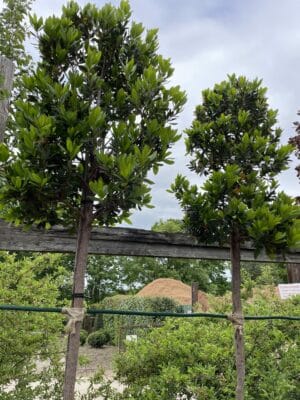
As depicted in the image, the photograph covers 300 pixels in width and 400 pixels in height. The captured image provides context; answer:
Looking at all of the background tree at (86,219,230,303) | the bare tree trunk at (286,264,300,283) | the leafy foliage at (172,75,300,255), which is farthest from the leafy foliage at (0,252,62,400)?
the background tree at (86,219,230,303)

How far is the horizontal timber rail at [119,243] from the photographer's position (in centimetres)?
193

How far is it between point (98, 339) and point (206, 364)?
889cm

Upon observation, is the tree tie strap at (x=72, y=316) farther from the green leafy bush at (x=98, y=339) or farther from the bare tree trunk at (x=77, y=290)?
the green leafy bush at (x=98, y=339)

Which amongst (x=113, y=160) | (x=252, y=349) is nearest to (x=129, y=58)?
(x=113, y=160)

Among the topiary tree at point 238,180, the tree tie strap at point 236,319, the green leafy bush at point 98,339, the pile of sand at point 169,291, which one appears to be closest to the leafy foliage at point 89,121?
the topiary tree at point 238,180

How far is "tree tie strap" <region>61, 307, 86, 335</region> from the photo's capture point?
1.44 m

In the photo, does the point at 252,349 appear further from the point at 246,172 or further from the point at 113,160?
the point at 113,160

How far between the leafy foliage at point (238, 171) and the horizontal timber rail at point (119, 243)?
1.02 ft

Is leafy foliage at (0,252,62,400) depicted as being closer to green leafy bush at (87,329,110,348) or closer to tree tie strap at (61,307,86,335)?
tree tie strap at (61,307,86,335)

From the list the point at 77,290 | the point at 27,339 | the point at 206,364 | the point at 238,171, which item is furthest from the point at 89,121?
the point at 206,364

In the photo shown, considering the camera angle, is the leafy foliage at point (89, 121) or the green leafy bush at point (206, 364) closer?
the leafy foliage at point (89, 121)

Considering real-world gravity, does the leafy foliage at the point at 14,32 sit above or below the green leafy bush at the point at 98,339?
above

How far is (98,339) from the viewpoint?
10.7 m

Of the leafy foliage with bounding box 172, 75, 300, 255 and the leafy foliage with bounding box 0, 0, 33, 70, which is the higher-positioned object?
the leafy foliage with bounding box 0, 0, 33, 70
